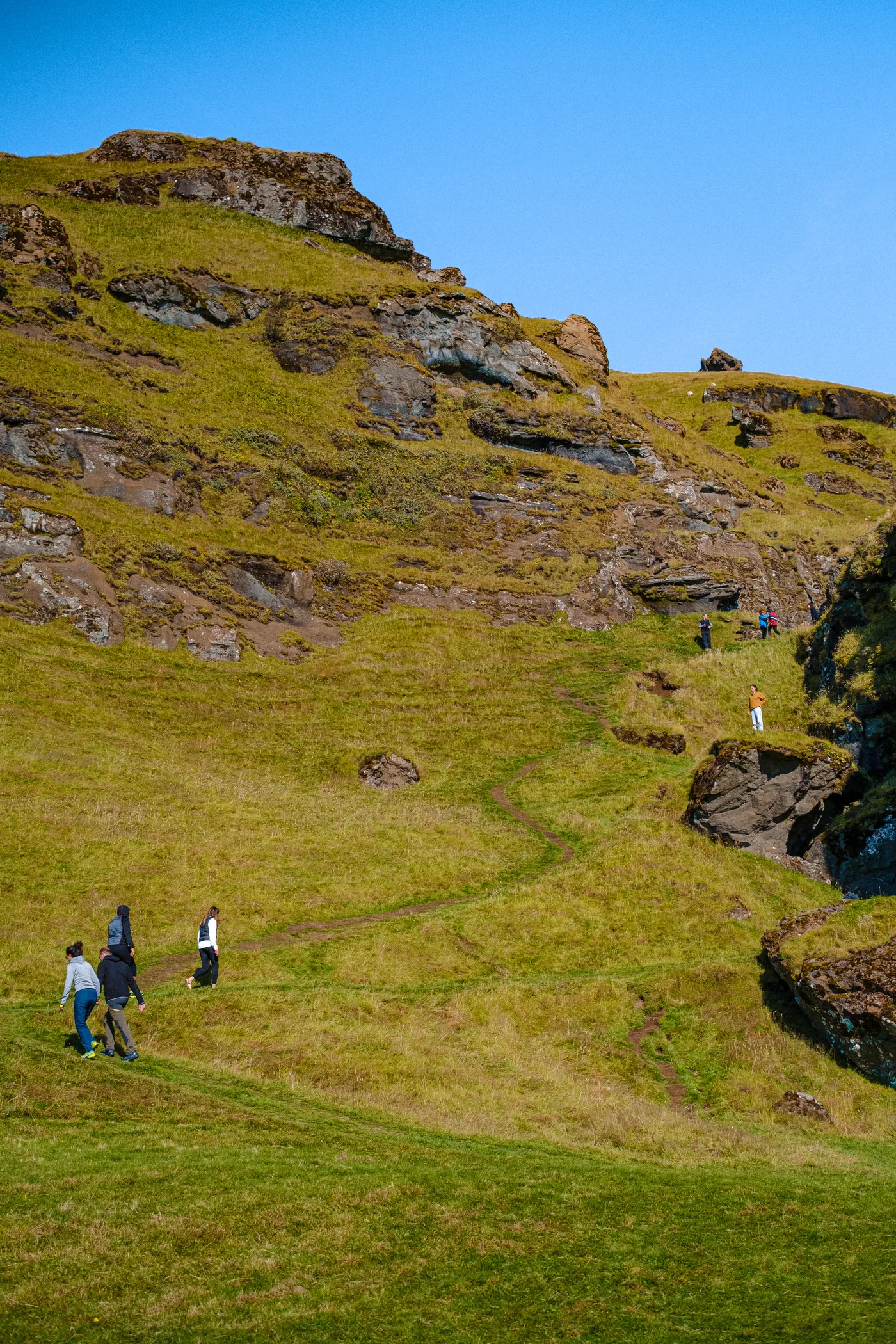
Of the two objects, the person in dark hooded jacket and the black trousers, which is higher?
the person in dark hooded jacket

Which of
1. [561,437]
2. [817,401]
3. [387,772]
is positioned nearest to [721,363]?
[817,401]

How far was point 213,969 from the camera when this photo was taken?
76.4 feet

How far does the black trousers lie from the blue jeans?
5277 millimetres

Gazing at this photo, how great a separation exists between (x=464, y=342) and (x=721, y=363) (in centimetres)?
8505

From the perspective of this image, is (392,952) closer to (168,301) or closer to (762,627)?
(762,627)

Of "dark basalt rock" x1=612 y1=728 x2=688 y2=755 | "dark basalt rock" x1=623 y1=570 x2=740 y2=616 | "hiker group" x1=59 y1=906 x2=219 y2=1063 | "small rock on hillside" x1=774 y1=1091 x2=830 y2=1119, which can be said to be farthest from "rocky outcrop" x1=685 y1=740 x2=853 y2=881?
"dark basalt rock" x1=623 y1=570 x2=740 y2=616

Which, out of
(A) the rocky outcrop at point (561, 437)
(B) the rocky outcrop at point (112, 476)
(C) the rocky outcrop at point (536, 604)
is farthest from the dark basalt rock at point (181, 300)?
(C) the rocky outcrop at point (536, 604)

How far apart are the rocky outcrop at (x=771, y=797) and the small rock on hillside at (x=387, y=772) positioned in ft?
42.8

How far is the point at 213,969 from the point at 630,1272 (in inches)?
598

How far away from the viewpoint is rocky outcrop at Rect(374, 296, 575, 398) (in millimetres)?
91812

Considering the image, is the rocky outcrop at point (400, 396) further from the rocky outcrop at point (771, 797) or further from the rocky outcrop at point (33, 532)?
the rocky outcrop at point (771, 797)

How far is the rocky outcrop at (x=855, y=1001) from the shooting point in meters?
20.1

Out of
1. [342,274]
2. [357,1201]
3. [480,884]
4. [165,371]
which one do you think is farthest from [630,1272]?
[342,274]

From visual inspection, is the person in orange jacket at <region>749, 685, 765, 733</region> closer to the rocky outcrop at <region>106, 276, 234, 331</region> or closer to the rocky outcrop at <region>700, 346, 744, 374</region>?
the rocky outcrop at <region>106, 276, 234, 331</region>
